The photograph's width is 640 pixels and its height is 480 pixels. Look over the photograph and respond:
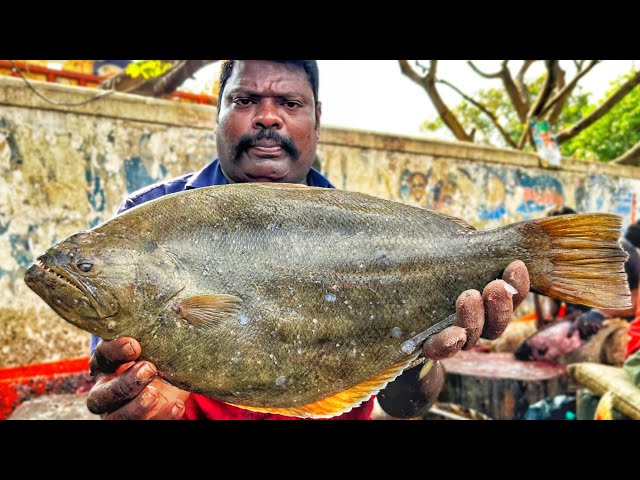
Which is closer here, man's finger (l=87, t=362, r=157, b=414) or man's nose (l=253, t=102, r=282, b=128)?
man's finger (l=87, t=362, r=157, b=414)

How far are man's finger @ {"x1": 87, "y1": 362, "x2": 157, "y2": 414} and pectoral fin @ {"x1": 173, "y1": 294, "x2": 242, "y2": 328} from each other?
19cm

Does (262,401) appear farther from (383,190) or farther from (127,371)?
(383,190)

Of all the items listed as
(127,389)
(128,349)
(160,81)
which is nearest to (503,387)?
(127,389)

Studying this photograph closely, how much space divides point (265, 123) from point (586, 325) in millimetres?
5342

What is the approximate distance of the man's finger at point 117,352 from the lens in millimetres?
1831

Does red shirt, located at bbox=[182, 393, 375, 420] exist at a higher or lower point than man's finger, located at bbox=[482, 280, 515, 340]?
lower

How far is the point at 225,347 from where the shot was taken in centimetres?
188

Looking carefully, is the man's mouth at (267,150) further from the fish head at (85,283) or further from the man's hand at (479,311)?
the man's hand at (479,311)

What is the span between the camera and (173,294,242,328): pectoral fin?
6.08 ft

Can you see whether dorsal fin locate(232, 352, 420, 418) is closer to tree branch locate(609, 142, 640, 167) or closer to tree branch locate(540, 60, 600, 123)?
tree branch locate(540, 60, 600, 123)

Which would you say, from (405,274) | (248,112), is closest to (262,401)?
(405,274)

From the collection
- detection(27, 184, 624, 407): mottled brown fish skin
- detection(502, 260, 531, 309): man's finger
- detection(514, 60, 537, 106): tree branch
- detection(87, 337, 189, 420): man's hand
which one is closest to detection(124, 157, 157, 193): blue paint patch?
detection(87, 337, 189, 420): man's hand

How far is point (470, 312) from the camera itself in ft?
6.51

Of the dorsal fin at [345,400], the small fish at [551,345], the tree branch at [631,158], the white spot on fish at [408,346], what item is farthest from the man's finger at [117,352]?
the tree branch at [631,158]
